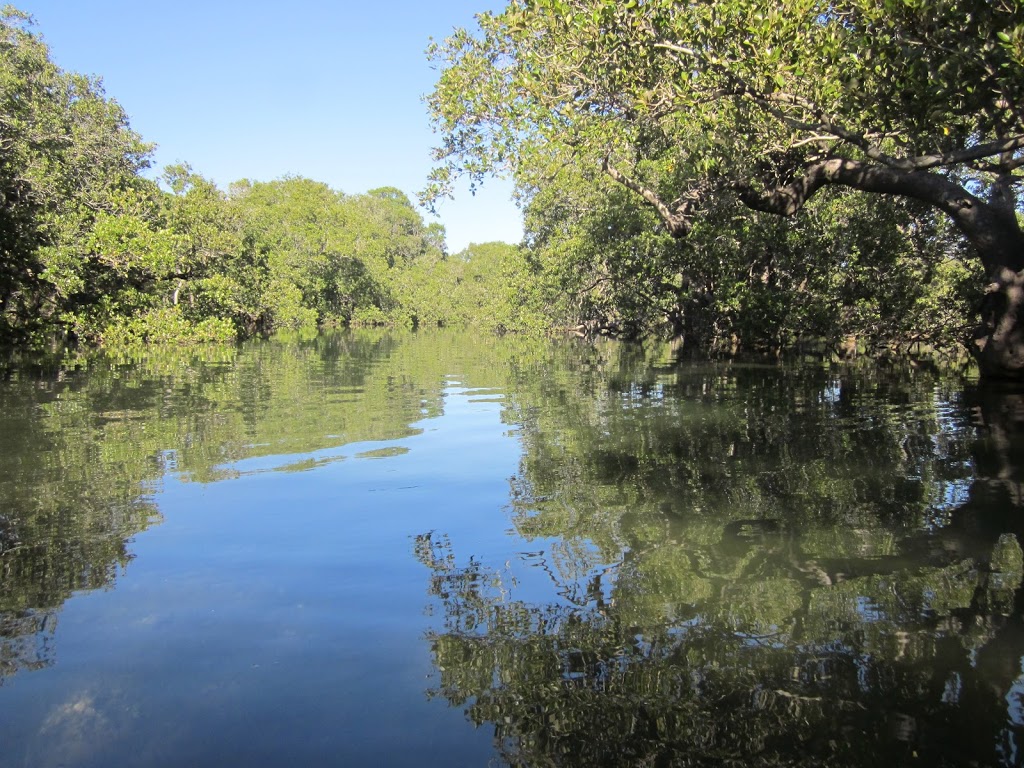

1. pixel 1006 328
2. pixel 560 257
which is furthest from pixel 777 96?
pixel 560 257

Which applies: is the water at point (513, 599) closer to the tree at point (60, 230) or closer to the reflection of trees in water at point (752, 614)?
the reflection of trees in water at point (752, 614)

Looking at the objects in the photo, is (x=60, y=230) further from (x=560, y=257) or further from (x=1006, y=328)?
(x=1006, y=328)

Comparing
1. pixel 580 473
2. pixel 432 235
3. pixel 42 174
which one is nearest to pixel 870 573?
pixel 580 473

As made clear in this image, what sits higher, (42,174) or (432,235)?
(432,235)

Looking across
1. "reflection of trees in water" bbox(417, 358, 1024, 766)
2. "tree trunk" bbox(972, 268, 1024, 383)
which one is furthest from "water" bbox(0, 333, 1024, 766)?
"tree trunk" bbox(972, 268, 1024, 383)

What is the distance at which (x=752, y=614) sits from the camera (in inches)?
137

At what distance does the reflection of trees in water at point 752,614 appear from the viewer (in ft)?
8.48

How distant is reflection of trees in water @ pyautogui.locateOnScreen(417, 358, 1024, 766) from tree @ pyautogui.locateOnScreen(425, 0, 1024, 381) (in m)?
3.80

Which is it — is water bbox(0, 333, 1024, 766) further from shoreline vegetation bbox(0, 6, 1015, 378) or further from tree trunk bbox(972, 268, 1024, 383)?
shoreline vegetation bbox(0, 6, 1015, 378)

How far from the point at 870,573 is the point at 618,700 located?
1.95 meters

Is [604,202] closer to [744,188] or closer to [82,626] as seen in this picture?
[744,188]

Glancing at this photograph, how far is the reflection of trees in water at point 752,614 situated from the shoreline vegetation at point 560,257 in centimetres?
1005

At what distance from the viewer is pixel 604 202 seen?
26.0 metres

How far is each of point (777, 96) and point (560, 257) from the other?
19819 millimetres
